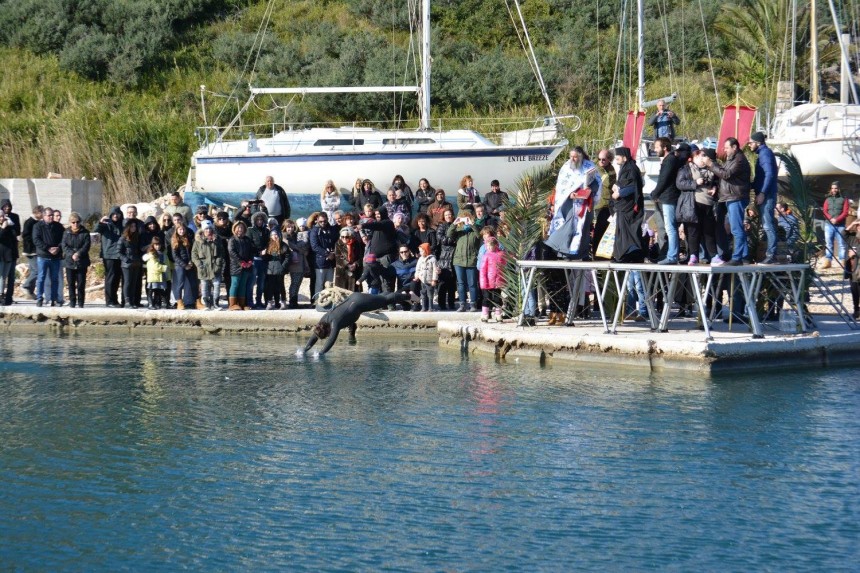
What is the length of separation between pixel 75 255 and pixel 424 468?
11.4m

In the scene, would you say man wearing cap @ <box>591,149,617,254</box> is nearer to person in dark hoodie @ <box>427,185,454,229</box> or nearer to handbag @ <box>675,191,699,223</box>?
handbag @ <box>675,191,699,223</box>

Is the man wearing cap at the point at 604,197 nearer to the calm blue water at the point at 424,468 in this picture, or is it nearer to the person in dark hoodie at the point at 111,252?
the calm blue water at the point at 424,468

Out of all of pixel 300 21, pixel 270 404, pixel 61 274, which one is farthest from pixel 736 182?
pixel 300 21

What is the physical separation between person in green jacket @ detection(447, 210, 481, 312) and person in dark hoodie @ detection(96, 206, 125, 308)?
18.9ft

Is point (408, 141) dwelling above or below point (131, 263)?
above

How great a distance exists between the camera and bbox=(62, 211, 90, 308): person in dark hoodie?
70.0 ft

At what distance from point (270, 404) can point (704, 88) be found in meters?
26.6

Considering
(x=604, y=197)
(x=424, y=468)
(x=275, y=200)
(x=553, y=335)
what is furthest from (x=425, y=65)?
(x=424, y=468)

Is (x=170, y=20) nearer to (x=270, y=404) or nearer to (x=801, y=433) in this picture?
(x=270, y=404)

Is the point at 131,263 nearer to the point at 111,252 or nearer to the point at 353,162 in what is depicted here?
the point at 111,252

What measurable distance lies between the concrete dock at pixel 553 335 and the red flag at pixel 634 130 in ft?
32.7

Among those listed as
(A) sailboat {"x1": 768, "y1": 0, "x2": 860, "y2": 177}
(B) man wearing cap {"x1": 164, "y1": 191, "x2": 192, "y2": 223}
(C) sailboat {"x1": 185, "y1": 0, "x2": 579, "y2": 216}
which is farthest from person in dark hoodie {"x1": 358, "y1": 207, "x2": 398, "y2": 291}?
(A) sailboat {"x1": 768, "y1": 0, "x2": 860, "y2": 177}

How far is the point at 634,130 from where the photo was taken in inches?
1131

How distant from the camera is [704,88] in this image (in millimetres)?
38188
